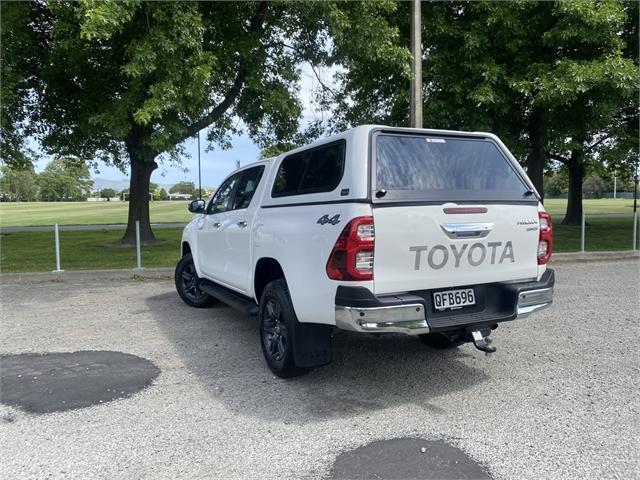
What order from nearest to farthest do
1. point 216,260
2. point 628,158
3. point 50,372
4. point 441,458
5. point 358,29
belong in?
point 441,458, point 50,372, point 216,260, point 358,29, point 628,158

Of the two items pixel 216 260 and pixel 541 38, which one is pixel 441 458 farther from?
pixel 541 38

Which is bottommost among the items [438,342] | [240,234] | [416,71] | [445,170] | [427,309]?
[438,342]

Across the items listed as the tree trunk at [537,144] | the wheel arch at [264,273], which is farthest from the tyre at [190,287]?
the tree trunk at [537,144]

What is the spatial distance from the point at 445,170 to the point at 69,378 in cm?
372

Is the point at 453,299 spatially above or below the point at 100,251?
above

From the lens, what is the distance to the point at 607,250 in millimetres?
13000

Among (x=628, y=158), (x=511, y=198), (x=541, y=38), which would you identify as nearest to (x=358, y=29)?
(x=541, y=38)

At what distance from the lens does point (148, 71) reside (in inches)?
313

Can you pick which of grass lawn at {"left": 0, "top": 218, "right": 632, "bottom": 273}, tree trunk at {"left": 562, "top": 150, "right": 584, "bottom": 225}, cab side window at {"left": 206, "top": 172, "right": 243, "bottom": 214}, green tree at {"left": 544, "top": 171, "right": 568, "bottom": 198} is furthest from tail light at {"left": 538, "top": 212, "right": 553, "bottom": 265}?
green tree at {"left": 544, "top": 171, "right": 568, "bottom": 198}

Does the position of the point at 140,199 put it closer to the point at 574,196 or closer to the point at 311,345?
the point at 311,345

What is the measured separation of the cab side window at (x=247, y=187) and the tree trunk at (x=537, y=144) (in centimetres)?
1054

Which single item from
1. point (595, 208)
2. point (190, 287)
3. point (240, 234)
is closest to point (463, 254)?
point (240, 234)

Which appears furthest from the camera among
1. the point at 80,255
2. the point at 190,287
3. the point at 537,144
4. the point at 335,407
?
the point at 537,144

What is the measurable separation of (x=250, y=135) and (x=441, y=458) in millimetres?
12705
